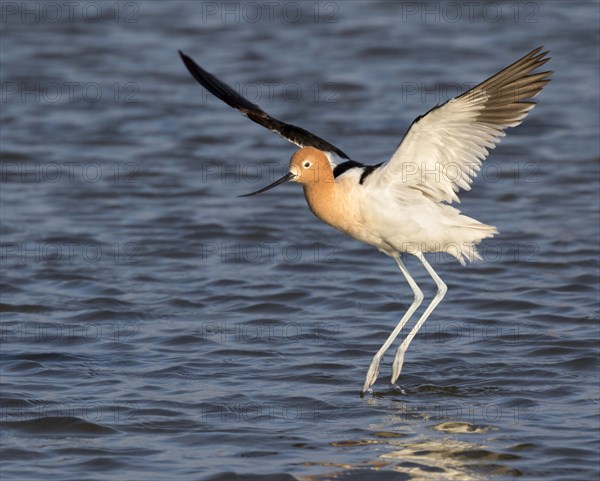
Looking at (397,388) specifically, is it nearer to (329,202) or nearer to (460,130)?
(329,202)

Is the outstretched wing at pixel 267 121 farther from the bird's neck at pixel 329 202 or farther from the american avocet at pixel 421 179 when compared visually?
the bird's neck at pixel 329 202

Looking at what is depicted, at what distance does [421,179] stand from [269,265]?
140 inches

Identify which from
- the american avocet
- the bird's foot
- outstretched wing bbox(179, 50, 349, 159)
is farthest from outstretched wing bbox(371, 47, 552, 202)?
the bird's foot

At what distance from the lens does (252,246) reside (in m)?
12.9

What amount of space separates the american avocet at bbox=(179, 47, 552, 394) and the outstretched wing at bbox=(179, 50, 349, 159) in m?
0.45

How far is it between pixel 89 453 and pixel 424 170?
3.05 meters

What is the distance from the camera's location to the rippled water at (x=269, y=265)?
26.5ft

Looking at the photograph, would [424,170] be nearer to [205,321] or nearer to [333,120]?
[205,321]

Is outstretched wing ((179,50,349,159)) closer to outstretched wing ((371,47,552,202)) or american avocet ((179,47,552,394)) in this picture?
american avocet ((179,47,552,394))

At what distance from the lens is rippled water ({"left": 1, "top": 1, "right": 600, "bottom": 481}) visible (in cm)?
809

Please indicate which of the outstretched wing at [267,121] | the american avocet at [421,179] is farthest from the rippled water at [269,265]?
the outstretched wing at [267,121]

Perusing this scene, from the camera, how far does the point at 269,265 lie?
40.7 feet

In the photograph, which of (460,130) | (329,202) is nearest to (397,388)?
(329,202)

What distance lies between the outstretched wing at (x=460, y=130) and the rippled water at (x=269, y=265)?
1469mm
